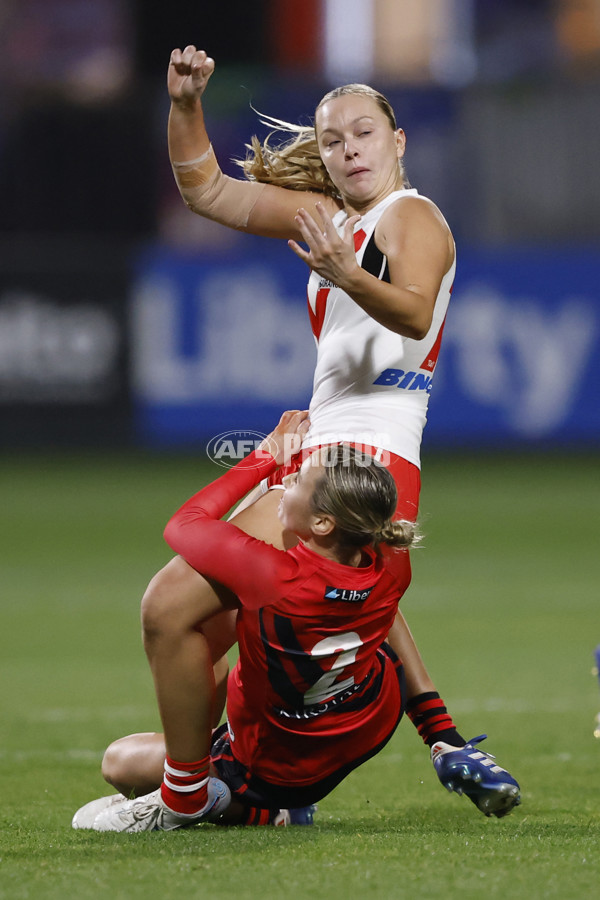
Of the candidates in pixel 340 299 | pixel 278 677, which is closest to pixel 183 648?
pixel 278 677

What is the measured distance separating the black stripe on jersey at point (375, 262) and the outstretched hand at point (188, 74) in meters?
0.67

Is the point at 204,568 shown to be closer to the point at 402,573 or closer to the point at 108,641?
the point at 402,573

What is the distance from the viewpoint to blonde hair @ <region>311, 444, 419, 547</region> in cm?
334

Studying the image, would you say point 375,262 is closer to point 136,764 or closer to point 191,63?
point 191,63

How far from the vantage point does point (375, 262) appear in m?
3.51

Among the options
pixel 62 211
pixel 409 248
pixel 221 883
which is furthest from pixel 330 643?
pixel 62 211

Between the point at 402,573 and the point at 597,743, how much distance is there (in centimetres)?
177

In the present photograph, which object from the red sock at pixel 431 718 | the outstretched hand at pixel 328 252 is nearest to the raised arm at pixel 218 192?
the outstretched hand at pixel 328 252

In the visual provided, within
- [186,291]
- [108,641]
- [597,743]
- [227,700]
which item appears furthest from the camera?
[186,291]

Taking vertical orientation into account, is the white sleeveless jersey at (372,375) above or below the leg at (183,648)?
above

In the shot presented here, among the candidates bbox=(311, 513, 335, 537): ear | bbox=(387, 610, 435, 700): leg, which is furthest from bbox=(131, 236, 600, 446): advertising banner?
bbox=(311, 513, 335, 537): ear

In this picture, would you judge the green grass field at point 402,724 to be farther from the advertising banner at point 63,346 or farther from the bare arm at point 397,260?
the bare arm at point 397,260

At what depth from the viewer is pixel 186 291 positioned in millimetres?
13328

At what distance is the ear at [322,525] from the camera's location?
338 cm
